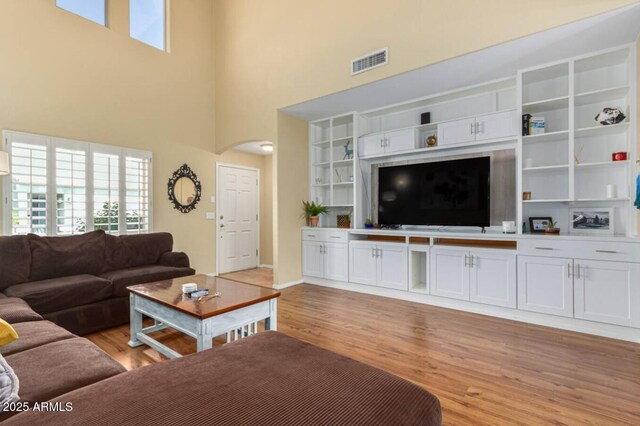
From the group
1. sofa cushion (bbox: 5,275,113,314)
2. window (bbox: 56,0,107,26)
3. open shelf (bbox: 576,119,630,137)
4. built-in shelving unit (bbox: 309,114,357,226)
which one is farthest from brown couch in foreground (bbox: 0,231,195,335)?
open shelf (bbox: 576,119,630,137)

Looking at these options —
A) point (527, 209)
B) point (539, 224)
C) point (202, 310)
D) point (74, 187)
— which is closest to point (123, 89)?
point (74, 187)

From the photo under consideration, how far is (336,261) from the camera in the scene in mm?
4723

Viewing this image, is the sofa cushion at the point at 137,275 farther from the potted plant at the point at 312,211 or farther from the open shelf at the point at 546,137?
the open shelf at the point at 546,137

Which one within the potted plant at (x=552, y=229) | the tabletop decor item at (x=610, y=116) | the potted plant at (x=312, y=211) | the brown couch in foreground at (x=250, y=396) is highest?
the tabletop decor item at (x=610, y=116)

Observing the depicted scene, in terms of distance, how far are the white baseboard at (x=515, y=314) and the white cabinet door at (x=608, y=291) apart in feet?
0.26

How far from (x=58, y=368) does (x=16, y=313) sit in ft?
3.92

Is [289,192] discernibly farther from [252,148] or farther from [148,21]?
[148,21]

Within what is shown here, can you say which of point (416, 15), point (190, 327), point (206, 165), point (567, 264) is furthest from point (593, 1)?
point (206, 165)

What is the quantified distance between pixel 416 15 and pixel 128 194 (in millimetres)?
4383

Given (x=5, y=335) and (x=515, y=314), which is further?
(x=515, y=314)

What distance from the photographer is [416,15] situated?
3424mm

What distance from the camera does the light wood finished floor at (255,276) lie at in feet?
16.9

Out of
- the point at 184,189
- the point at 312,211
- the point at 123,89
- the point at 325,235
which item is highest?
the point at 123,89

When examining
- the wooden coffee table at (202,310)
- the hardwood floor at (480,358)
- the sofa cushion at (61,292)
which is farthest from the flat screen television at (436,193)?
the sofa cushion at (61,292)
